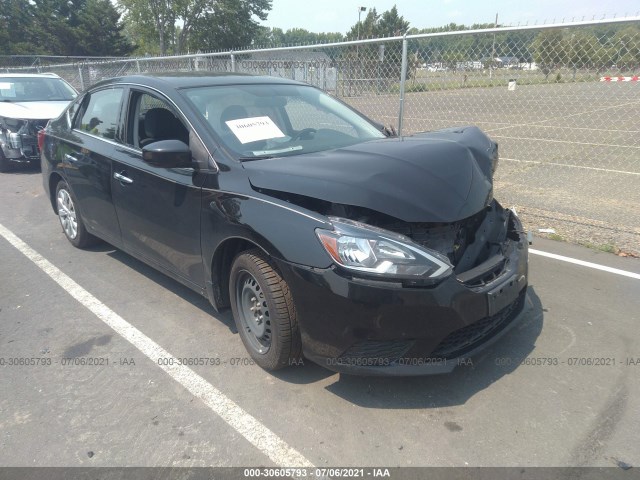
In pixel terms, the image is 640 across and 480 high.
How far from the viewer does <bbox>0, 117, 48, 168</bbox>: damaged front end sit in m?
8.76

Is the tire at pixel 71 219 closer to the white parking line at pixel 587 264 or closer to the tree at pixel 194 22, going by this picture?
the white parking line at pixel 587 264

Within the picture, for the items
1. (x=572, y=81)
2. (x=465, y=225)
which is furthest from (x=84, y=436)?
(x=572, y=81)

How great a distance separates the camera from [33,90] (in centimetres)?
1012

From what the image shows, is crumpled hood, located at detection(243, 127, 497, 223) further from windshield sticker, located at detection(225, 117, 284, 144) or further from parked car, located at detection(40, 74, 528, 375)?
windshield sticker, located at detection(225, 117, 284, 144)

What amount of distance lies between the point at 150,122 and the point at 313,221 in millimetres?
1981

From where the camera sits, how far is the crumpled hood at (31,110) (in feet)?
29.1

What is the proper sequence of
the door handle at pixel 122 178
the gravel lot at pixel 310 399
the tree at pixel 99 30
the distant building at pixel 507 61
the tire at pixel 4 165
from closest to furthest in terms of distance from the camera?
the gravel lot at pixel 310 399 < the door handle at pixel 122 178 < the distant building at pixel 507 61 < the tire at pixel 4 165 < the tree at pixel 99 30

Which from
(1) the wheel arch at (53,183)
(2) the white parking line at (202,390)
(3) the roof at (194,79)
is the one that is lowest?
(2) the white parking line at (202,390)

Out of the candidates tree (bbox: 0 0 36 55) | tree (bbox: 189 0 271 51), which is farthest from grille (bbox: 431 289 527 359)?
tree (bbox: 189 0 271 51)

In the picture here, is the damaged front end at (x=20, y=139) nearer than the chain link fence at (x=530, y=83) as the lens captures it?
No

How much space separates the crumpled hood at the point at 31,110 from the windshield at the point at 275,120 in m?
6.61

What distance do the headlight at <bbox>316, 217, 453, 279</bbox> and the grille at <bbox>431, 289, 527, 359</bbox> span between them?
0.42 meters

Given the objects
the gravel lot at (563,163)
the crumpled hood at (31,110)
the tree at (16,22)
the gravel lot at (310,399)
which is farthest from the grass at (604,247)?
the tree at (16,22)

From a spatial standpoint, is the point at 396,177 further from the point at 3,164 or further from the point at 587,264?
the point at 3,164
